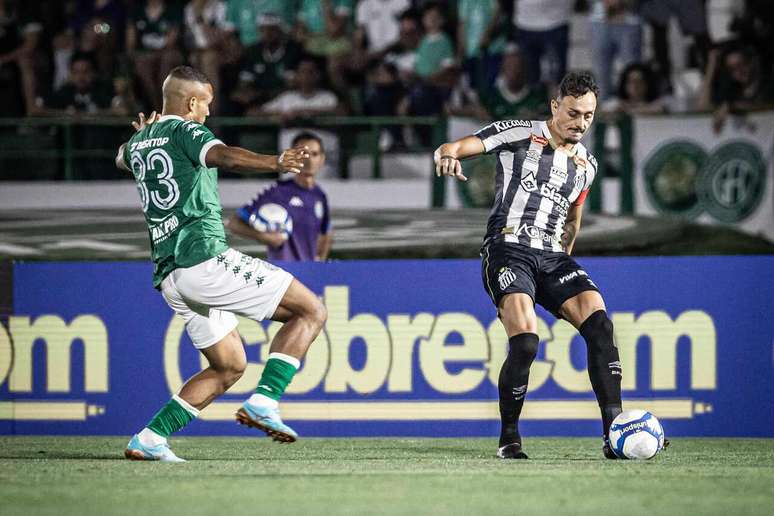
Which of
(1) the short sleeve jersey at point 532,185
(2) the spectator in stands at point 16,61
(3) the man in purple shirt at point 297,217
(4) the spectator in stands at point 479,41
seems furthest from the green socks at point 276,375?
(2) the spectator in stands at point 16,61

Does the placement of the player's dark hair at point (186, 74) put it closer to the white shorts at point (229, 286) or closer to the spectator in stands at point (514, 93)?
the white shorts at point (229, 286)

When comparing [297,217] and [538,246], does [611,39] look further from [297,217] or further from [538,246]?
[538,246]

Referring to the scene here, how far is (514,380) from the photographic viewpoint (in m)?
6.50

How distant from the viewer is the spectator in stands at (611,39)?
12633 millimetres

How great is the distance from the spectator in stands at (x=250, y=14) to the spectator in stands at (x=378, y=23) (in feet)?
2.54

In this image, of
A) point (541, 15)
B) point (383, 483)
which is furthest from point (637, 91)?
point (383, 483)

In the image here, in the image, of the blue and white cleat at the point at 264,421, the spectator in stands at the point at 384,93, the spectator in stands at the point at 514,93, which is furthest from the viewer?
the spectator in stands at the point at 384,93

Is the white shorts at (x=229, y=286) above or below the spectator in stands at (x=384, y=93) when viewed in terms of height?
below

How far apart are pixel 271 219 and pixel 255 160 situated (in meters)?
3.42

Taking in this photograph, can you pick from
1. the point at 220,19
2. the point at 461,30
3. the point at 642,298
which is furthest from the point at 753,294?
the point at 220,19

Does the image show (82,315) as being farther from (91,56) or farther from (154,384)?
(91,56)

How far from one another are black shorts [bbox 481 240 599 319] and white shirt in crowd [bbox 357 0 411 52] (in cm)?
722

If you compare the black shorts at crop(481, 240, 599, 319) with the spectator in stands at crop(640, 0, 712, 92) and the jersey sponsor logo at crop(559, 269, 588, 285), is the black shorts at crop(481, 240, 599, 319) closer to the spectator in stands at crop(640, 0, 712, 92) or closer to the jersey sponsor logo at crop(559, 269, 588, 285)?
the jersey sponsor logo at crop(559, 269, 588, 285)

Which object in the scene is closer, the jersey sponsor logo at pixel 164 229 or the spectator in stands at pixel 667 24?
the jersey sponsor logo at pixel 164 229
